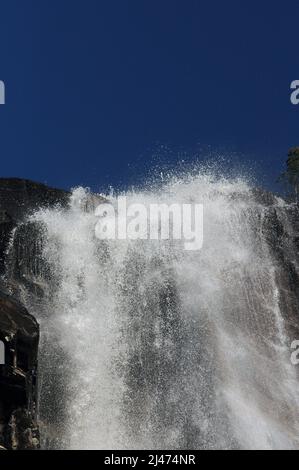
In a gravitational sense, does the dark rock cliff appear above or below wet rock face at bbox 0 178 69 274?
below

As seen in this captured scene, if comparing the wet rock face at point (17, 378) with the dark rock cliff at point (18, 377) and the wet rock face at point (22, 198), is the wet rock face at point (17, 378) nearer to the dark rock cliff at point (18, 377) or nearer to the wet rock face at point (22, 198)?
the dark rock cliff at point (18, 377)

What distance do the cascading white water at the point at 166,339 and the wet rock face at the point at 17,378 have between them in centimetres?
299

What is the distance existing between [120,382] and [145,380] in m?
0.84

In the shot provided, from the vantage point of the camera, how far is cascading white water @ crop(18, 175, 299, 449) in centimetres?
1873

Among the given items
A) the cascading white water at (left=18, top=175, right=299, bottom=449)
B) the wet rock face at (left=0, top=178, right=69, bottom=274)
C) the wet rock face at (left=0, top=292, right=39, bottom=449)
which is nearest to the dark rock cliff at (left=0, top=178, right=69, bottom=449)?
the wet rock face at (left=0, top=292, right=39, bottom=449)

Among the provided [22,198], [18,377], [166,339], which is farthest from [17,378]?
[22,198]

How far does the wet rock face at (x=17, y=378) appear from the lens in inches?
579

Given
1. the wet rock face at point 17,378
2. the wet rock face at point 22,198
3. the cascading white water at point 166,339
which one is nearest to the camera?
the wet rock face at point 17,378

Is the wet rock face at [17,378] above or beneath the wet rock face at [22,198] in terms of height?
beneath

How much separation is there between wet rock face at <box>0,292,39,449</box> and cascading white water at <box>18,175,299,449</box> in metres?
2.99

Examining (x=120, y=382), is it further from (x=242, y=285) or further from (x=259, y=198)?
(x=259, y=198)

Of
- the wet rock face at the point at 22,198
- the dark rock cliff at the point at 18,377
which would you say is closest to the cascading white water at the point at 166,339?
the wet rock face at the point at 22,198

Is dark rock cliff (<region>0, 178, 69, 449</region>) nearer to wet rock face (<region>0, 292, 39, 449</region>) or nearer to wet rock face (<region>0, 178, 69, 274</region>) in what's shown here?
wet rock face (<region>0, 292, 39, 449</region>)
